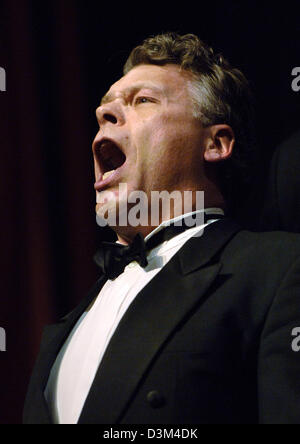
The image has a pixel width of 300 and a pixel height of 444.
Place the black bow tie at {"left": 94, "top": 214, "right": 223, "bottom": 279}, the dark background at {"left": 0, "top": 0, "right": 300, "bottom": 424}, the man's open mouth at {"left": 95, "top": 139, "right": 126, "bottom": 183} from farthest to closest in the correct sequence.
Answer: the dark background at {"left": 0, "top": 0, "right": 300, "bottom": 424}
the man's open mouth at {"left": 95, "top": 139, "right": 126, "bottom": 183}
the black bow tie at {"left": 94, "top": 214, "right": 223, "bottom": 279}

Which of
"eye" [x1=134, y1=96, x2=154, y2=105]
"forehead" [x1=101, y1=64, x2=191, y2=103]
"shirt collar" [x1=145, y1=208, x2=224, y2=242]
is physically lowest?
"shirt collar" [x1=145, y1=208, x2=224, y2=242]

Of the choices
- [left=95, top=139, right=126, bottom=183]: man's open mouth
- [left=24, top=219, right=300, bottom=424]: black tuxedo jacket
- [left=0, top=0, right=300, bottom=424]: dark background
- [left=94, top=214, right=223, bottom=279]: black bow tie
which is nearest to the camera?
[left=24, top=219, right=300, bottom=424]: black tuxedo jacket

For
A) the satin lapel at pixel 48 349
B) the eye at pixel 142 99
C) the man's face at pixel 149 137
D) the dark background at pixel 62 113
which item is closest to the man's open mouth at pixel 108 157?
the man's face at pixel 149 137

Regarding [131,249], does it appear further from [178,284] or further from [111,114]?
[111,114]

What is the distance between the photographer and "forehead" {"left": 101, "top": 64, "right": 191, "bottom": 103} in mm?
1362

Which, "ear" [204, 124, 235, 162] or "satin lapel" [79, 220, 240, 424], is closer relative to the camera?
"satin lapel" [79, 220, 240, 424]

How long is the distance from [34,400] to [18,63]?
1.06 m

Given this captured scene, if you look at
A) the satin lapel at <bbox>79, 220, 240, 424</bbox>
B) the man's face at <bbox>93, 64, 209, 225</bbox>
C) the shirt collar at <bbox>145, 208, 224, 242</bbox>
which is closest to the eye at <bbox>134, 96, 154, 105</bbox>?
the man's face at <bbox>93, 64, 209, 225</bbox>

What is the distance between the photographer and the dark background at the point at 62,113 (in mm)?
1672

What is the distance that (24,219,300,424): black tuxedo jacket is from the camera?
0.93 m

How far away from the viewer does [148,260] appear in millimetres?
1237

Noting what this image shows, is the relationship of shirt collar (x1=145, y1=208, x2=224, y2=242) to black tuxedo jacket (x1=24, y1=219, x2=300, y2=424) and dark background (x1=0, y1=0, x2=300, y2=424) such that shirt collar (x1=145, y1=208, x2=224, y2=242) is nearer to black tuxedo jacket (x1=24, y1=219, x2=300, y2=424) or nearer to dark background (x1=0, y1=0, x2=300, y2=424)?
black tuxedo jacket (x1=24, y1=219, x2=300, y2=424)

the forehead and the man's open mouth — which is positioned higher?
the forehead
